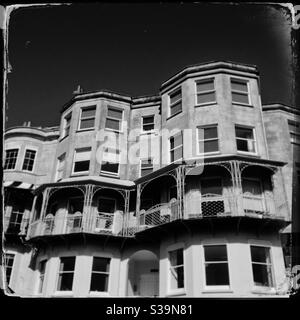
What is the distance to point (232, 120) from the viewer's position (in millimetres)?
15461

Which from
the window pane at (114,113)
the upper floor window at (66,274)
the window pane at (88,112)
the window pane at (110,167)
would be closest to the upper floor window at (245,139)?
the window pane at (110,167)

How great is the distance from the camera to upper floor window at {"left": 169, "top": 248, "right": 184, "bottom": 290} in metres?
13.6

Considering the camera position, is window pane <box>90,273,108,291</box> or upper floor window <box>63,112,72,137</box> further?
upper floor window <box>63,112,72,137</box>

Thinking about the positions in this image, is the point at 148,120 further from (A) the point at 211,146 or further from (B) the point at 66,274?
(B) the point at 66,274

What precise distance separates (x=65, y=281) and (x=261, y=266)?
8.91 m

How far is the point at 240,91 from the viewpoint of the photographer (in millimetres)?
16297

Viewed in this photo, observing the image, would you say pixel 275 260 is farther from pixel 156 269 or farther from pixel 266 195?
pixel 156 269

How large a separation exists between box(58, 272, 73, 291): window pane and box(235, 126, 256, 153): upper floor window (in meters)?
9.98

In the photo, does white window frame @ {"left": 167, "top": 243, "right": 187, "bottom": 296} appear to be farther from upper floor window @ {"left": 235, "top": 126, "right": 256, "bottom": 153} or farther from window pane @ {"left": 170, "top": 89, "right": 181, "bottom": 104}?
window pane @ {"left": 170, "top": 89, "right": 181, "bottom": 104}

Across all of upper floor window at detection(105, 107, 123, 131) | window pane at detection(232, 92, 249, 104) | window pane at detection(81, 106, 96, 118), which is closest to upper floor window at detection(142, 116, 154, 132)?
upper floor window at detection(105, 107, 123, 131)
